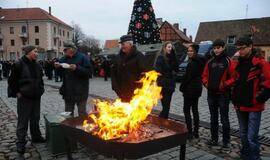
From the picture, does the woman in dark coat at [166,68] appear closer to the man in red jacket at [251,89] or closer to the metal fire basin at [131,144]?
the man in red jacket at [251,89]

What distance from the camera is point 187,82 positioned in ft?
20.9

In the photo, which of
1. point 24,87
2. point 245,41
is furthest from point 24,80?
point 245,41

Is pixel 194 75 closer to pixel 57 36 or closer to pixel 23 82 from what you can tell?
pixel 23 82

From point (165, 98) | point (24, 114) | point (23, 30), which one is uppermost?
point (23, 30)

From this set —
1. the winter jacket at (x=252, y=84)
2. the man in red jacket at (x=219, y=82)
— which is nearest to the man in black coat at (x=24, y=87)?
the man in red jacket at (x=219, y=82)

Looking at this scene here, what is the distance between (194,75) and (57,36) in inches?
3001

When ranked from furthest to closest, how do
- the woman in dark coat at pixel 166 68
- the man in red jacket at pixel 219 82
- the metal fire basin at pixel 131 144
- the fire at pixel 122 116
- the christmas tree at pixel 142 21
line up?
the christmas tree at pixel 142 21 < the woman in dark coat at pixel 166 68 < the man in red jacket at pixel 219 82 < the fire at pixel 122 116 < the metal fire basin at pixel 131 144

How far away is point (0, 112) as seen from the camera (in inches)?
397

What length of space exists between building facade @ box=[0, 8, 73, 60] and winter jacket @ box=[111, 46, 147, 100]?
7071cm

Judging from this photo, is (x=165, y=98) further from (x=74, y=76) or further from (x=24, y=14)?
(x=24, y=14)

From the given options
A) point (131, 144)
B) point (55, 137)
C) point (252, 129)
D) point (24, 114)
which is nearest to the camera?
point (131, 144)

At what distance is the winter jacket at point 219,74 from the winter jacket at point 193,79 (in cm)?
39

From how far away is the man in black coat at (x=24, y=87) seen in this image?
579 centimetres

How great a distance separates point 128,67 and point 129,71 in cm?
7
